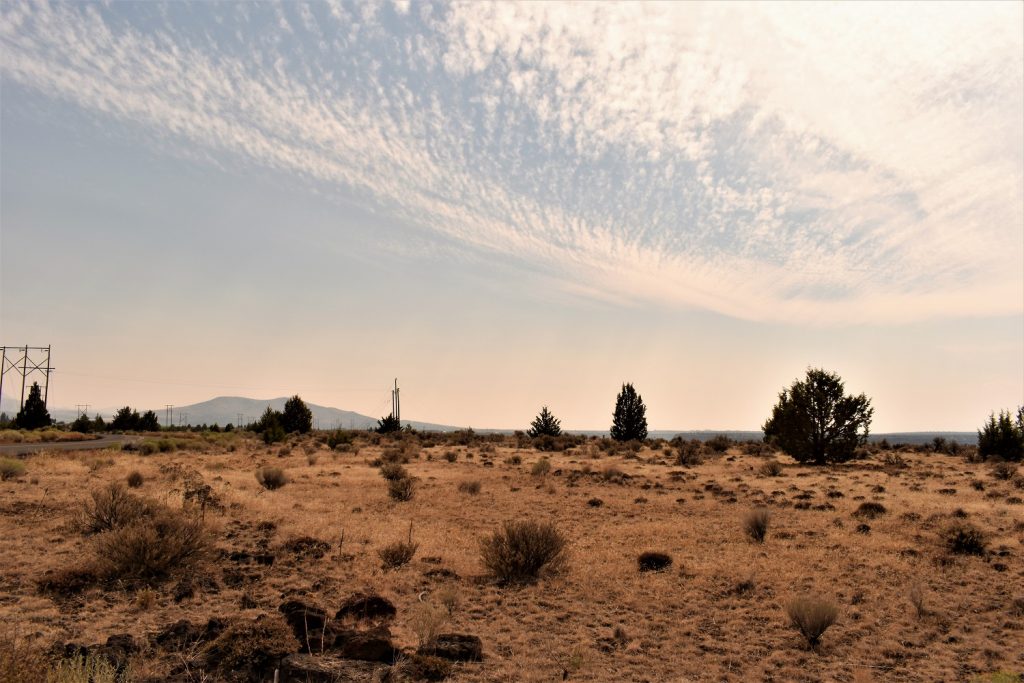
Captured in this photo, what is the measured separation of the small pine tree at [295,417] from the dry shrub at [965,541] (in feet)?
196

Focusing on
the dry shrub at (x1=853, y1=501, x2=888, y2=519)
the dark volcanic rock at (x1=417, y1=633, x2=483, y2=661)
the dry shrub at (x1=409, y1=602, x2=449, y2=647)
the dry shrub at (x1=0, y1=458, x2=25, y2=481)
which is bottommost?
the dark volcanic rock at (x1=417, y1=633, x2=483, y2=661)

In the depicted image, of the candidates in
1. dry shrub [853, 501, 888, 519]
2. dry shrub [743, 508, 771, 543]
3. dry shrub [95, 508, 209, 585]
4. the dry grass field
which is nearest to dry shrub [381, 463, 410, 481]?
the dry grass field

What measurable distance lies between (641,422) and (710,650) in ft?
162

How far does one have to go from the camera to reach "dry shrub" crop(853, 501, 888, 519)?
17.2m

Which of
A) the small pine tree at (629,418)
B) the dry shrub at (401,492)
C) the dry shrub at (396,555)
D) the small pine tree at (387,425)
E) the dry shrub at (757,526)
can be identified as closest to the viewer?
the dry shrub at (396,555)

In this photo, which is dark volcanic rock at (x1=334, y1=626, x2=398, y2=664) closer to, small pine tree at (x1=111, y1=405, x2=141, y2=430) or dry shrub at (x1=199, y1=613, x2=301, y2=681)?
dry shrub at (x1=199, y1=613, x2=301, y2=681)

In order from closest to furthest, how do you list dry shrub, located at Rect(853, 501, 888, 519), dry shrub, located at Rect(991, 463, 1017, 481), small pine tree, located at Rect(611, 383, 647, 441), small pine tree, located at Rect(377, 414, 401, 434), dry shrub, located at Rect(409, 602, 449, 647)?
dry shrub, located at Rect(409, 602, 449, 647) → dry shrub, located at Rect(853, 501, 888, 519) → dry shrub, located at Rect(991, 463, 1017, 481) → small pine tree, located at Rect(611, 383, 647, 441) → small pine tree, located at Rect(377, 414, 401, 434)

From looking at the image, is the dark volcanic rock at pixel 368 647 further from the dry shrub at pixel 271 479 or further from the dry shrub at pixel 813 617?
the dry shrub at pixel 271 479

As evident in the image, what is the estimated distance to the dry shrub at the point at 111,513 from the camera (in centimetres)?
1265

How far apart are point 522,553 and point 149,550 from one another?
684 cm

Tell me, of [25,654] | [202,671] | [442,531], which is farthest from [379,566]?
[25,654]

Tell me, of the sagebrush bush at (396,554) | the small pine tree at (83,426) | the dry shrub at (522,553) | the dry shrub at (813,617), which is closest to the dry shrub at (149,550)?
the sagebrush bush at (396,554)

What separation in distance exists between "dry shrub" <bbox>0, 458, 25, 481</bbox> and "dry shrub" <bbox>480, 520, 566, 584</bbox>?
17.7 meters

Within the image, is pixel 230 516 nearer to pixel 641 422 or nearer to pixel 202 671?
pixel 202 671
